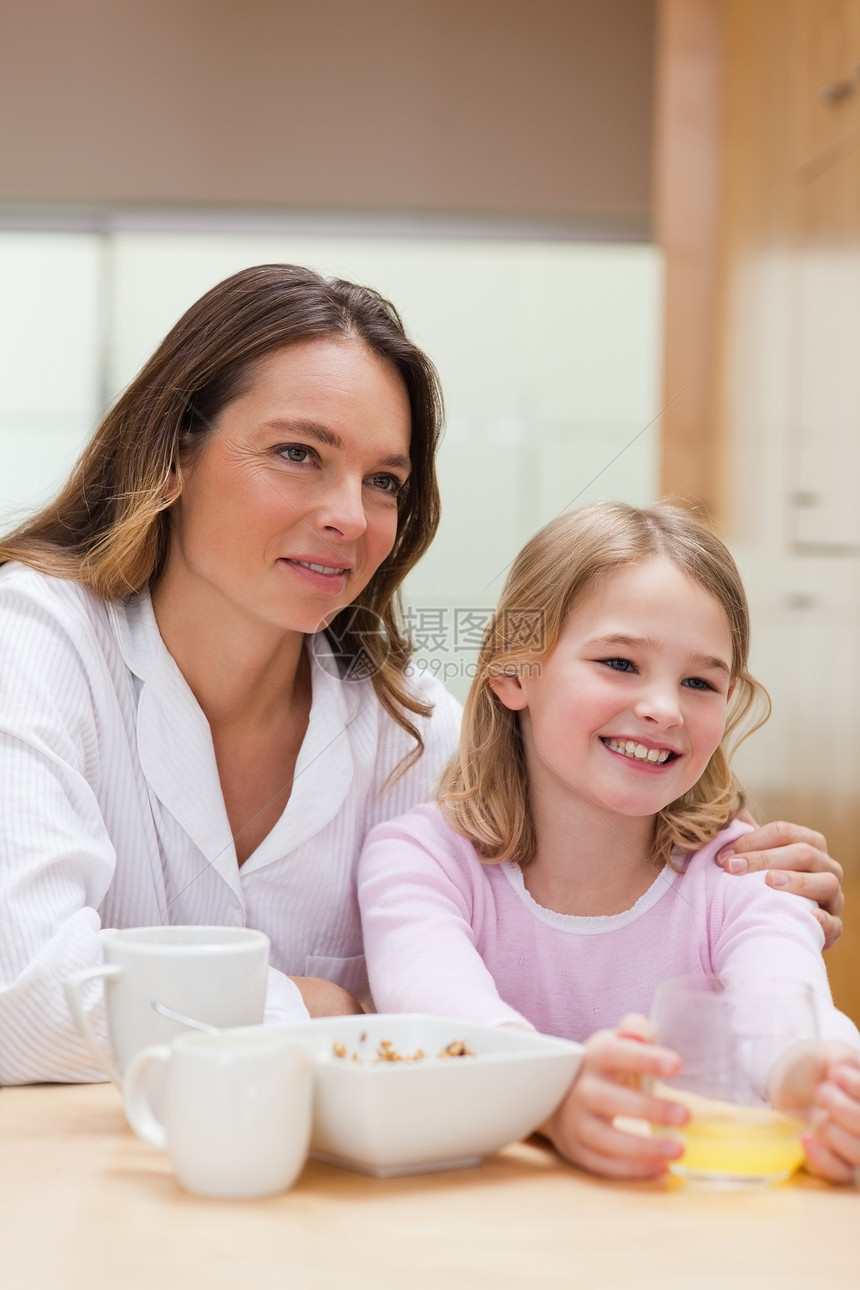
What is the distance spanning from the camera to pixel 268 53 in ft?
11.6

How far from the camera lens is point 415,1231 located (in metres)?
0.57

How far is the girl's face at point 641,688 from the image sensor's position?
Answer: 102 centimetres

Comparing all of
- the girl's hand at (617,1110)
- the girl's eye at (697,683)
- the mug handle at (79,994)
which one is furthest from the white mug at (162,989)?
the girl's eye at (697,683)

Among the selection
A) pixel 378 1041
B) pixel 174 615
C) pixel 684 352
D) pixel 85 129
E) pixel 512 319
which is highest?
pixel 85 129

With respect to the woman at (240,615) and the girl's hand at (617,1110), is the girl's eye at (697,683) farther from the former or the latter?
the girl's hand at (617,1110)

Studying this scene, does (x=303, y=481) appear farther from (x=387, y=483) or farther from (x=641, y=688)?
(x=641, y=688)

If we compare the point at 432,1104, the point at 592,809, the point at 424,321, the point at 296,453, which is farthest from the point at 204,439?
the point at 424,321

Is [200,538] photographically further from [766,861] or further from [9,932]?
[766,861]

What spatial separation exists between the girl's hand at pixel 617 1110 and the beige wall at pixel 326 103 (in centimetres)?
327

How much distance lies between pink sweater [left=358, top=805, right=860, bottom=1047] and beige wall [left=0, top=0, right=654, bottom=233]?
Result: 2.84 metres

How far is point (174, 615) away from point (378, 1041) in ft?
2.10

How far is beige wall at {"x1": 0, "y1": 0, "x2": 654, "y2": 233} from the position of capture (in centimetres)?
351

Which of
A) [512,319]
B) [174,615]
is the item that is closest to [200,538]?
[174,615]

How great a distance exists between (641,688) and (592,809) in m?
0.14
